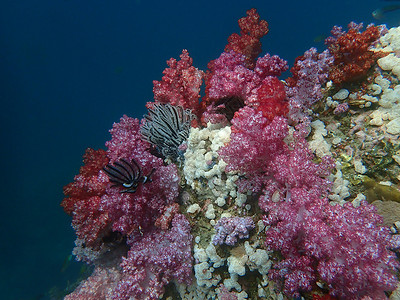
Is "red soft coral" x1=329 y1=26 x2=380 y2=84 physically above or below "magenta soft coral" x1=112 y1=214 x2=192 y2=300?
above

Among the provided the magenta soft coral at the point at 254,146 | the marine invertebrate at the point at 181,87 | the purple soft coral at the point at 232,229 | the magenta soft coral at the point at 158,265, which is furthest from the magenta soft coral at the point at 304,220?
the marine invertebrate at the point at 181,87

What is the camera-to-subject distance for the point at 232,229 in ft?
11.2

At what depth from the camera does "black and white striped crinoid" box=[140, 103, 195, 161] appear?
432cm

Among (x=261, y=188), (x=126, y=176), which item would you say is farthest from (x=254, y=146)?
(x=126, y=176)

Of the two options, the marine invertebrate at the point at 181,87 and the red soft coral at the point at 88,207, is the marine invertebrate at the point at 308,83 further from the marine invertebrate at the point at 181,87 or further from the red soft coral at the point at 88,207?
the red soft coral at the point at 88,207

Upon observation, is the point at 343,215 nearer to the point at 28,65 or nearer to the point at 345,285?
the point at 345,285

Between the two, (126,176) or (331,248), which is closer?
(331,248)

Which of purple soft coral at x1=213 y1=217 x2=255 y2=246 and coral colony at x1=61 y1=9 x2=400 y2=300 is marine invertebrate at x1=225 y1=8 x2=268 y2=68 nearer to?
coral colony at x1=61 y1=9 x2=400 y2=300

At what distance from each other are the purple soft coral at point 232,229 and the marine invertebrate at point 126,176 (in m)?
1.32

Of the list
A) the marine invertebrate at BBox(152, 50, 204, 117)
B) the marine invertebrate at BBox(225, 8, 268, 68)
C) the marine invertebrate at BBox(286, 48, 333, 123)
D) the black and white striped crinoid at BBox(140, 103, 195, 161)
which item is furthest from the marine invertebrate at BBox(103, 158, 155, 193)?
the marine invertebrate at BBox(225, 8, 268, 68)

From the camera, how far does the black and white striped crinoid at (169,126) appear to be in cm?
432

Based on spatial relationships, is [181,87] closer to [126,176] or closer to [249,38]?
[249,38]

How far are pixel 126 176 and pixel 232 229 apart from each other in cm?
169

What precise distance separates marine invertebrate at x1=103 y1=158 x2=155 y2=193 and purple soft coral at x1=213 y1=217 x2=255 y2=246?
132 centimetres
